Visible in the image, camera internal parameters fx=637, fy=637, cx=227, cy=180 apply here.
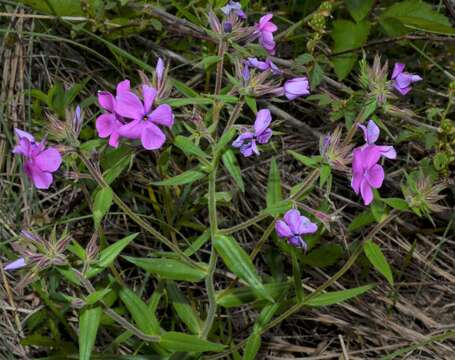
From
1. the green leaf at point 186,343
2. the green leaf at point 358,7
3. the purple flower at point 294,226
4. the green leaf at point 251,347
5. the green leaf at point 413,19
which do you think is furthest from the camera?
the green leaf at point 358,7

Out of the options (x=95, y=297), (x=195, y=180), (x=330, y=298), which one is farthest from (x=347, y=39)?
(x=95, y=297)

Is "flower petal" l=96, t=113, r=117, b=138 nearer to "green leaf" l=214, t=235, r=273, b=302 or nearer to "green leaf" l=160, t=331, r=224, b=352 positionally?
"green leaf" l=214, t=235, r=273, b=302

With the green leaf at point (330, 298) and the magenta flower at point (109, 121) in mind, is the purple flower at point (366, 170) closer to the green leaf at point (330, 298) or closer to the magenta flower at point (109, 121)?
the green leaf at point (330, 298)

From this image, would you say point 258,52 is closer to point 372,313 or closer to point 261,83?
point 261,83

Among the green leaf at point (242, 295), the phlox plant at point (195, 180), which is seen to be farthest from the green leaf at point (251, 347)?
the green leaf at point (242, 295)

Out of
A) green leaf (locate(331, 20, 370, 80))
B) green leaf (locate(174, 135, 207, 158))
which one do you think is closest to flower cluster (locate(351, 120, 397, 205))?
green leaf (locate(174, 135, 207, 158))

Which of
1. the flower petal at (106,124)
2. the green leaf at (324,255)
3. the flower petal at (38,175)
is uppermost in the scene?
the flower petal at (106,124)

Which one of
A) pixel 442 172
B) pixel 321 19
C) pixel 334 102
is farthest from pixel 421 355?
pixel 321 19
